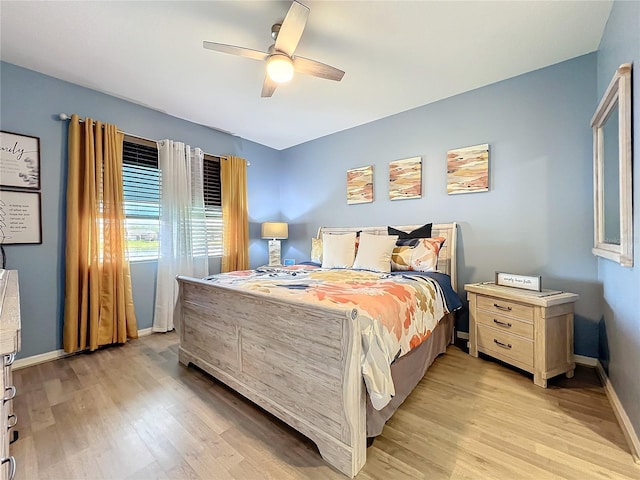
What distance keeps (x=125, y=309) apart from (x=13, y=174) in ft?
5.20

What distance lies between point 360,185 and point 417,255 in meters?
1.46

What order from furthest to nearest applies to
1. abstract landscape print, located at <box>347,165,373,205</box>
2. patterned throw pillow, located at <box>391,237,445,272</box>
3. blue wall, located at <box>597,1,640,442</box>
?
abstract landscape print, located at <box>347,165,373,205</box>, patterned throw pillow, located at <box>391,237,445,272</box>, blue wall, located at <box>597,1,640,442</box>

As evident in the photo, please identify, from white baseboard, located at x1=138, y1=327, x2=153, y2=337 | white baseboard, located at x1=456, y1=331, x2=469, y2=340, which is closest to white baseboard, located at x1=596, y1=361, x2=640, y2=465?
white baseboard, located at x1=456, y1=331, x2=469, y2=340

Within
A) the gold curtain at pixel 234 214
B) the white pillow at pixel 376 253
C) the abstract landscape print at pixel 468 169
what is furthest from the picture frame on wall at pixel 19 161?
the abstract landscape print at pixel 468 169

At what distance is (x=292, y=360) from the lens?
5.26 ft

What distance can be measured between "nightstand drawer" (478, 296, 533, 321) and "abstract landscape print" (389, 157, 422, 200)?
56.3 inches

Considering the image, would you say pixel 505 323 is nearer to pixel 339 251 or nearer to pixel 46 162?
pixel 339 251

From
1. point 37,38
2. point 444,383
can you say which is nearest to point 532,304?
point 444,383

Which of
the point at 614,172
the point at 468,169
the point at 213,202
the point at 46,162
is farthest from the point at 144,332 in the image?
the point at 614,172

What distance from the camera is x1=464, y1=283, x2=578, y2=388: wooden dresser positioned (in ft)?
6.81

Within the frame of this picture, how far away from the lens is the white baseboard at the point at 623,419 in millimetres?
1422

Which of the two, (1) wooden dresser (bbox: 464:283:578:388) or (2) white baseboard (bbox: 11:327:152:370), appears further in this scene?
(2) white baseboard (bbox: 11:327:152:370)

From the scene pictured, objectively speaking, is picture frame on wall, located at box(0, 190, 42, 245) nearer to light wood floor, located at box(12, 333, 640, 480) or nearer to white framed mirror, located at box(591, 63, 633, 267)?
light wood floor, located at box(12, 333, 640, 480)

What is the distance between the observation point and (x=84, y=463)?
4.69 ft
